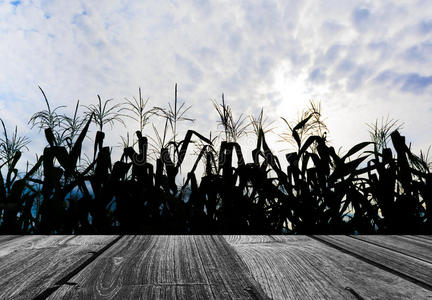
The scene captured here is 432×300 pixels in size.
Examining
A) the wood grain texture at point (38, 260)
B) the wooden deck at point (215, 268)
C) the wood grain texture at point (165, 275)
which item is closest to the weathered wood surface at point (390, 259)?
the wooden deck at point (215, 268)

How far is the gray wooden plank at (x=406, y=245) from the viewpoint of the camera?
893 mm

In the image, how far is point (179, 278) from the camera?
26.2 inches

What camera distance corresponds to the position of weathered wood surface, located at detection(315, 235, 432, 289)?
2.32ft

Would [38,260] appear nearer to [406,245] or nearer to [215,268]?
A: [215,268]

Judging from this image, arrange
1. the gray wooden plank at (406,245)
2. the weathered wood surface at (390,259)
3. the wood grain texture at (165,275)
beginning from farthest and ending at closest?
the gray wooden plank at (406,245), the weathered wood surface at (390,259), the wood grain texture at (165,275)

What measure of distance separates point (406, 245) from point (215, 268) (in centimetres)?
60

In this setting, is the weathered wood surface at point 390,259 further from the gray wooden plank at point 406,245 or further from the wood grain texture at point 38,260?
the wood grain texture at point 38,260

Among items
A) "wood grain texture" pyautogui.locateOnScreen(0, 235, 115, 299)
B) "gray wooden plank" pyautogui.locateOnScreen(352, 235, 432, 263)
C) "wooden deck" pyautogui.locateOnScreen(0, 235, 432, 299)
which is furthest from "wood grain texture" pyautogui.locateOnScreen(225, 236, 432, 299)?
"wood grain texture" pyautogui.locateOnScreen(0, 235, 115, 299)

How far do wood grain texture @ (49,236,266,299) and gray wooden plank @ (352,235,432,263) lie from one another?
1.42ft

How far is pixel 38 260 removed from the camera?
31.8 inches

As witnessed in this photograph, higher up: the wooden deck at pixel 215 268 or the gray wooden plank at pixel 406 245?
the gray wooden plank at pixel 406 245

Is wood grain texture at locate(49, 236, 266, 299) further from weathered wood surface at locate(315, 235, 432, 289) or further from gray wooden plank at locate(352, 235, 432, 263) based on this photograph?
gray wooden plank at locate(352, 235, 432, 263)

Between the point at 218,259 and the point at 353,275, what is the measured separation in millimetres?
274

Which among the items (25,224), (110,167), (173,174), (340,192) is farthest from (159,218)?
(340,192)
